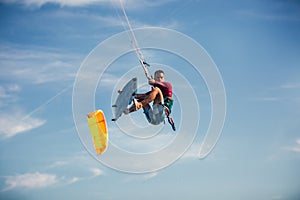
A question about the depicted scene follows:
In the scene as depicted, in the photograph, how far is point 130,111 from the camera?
564 inches

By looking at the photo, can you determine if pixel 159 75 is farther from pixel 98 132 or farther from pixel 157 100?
pixel 98 132

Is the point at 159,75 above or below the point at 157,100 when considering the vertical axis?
above

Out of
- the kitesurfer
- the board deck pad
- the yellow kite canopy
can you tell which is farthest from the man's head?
the yellow kite canopy

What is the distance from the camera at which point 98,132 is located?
14.3 m

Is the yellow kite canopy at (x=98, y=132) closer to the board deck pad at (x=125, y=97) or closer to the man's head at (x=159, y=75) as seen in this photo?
the board deck pad at (x=125, y=97)

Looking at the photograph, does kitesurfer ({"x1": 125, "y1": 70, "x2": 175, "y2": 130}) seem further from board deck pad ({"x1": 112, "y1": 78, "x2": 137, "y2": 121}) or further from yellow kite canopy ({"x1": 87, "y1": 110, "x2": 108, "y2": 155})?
yellow kite canopy ({"x1": 87, "y1": 110, "x2": 108, "y2": 155})

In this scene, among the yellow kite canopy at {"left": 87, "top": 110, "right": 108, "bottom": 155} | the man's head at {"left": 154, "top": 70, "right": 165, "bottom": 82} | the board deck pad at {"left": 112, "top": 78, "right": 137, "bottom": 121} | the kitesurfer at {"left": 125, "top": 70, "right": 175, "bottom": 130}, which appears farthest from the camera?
the man's head at {"left": 154, "top": 70, "right": 165, "bottom": 82}

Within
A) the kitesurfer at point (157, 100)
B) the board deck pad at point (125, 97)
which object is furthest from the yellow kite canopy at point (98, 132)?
the kitesurfer at point (157, 100)

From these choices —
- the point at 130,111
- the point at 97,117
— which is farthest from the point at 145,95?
the point at 97,117

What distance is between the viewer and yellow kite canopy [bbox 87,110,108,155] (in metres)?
14.2

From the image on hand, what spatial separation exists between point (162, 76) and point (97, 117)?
8.50 ft

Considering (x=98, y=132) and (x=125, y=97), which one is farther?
(x=98, y=132)

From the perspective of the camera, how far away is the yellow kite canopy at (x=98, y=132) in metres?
14.2

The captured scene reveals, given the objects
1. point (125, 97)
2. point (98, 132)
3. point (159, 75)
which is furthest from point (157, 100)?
point (98, 132)
